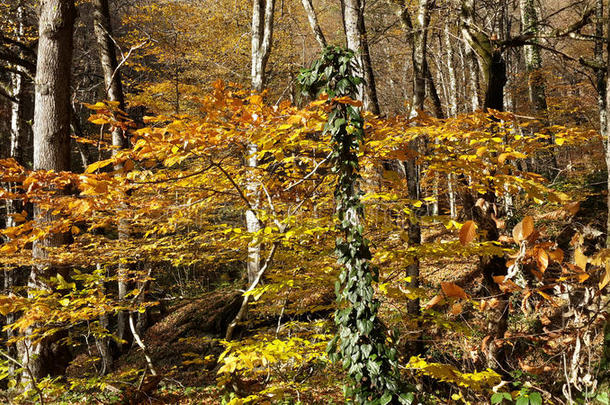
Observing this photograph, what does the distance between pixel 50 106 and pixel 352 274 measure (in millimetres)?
4636

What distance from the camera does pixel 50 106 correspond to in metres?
4.59

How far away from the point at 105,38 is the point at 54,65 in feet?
Result: 10.1

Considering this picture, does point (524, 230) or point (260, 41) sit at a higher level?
point (260, 41)

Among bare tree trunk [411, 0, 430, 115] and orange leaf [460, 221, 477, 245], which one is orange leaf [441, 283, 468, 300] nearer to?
orange leaf [460, 221, 477, 245]

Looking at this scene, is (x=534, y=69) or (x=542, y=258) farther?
(x=534, y=69)

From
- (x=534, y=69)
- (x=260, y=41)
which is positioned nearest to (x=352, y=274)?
(x=260, y=41)

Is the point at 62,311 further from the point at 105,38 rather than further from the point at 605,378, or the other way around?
the point at 105,38

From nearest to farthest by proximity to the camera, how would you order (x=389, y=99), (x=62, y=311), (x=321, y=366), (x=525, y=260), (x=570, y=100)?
(x=525, y=260) → (x=62, y=311) → (x=321, y=366) → (x=570, y=100) → (x=389, y=99)

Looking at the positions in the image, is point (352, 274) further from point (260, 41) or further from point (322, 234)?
point (260, 41)

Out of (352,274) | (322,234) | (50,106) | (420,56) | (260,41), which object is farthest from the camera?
(260,41)

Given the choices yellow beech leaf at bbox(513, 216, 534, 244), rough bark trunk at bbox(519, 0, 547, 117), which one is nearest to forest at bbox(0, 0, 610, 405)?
yellow beech leaf at bbox(513, 216, 534, 244)

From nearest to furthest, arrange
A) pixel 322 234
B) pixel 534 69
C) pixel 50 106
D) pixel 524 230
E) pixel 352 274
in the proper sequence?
pixel 524 230 < pixel 352 274 < pixel 322 234 < pixel 50 106 < pixel 534 69

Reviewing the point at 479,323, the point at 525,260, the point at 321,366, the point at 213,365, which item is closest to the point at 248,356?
the point at 525,260

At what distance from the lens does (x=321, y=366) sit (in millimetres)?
6652
